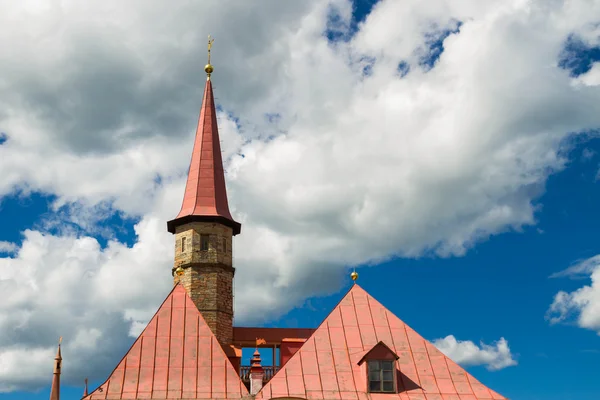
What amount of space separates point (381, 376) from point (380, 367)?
1.20 feet

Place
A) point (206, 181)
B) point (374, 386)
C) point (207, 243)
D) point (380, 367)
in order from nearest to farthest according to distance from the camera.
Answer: point (374, 386) < point (380, 367) < point (207, 243) < point (206, 181)

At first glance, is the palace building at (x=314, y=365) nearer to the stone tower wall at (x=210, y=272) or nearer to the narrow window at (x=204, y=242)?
the stone tower wall at (x=210, y=272)

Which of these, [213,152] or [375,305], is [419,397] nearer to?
[375,305]

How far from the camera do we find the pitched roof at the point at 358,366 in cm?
3097

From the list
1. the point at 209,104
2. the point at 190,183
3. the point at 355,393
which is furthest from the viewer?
the point at 209,104

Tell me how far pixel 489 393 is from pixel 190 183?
22152 mm

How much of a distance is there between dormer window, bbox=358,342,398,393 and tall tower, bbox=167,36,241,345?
1227 centimetres

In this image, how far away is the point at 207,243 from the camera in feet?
142

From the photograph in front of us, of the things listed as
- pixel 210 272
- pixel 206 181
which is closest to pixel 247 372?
pixel 210 272

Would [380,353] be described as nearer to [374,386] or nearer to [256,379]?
[374,386]

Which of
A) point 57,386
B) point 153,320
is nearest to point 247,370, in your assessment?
point 153,320

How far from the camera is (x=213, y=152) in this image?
47.1m

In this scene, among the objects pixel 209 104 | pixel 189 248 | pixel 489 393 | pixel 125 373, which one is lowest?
pixel 489 393

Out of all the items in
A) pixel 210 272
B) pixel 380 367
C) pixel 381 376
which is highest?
pixel 210 272
